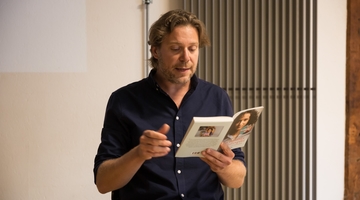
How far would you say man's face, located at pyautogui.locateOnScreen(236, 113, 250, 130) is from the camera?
1667mm

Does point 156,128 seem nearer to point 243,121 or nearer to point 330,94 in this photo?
point 243,121

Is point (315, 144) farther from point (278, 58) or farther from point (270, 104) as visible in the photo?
point (278, 58)

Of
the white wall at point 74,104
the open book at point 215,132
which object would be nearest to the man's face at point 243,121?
the open book at point 215,132

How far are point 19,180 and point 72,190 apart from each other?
0.41 meters

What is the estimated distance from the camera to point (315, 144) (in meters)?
3.05

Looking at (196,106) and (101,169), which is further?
(196,106)

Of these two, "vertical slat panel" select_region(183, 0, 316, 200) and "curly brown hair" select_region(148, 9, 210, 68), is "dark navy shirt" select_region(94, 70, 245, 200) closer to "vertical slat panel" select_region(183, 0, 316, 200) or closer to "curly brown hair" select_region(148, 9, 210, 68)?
"curly brown hair" select_region(148, 9, 210, 68)

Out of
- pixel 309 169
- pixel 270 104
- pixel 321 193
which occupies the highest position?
pixel 270 104

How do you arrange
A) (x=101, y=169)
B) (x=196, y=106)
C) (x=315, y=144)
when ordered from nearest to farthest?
(x=101, y=169), (x=196, y=106), (x=315, y=144)

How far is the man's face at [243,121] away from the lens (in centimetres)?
167

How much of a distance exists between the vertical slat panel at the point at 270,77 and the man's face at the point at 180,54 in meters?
1.28

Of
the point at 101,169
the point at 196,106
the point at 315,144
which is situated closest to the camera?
the point at 101,169

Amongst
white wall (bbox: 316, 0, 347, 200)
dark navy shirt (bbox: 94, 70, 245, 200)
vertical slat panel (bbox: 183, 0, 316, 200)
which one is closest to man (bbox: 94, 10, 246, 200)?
dark navy shirt (bbox: 94, 70, 245, 200)

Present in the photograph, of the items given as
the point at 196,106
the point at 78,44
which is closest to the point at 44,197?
the point at 78,44
